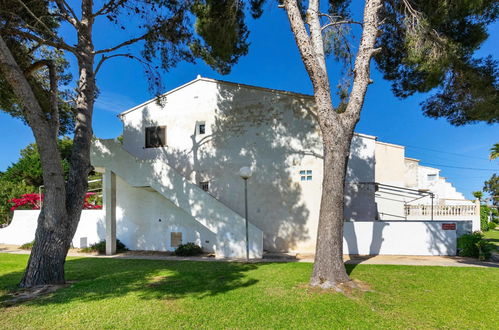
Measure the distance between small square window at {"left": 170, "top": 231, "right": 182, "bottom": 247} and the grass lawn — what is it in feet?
14.6

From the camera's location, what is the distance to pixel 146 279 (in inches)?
305

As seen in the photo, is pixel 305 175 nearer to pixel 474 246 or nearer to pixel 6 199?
pixel 474 246

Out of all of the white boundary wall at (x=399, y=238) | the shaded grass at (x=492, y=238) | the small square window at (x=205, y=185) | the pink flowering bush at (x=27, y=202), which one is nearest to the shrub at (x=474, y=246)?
the white boundary wall at (x=399, y=238)

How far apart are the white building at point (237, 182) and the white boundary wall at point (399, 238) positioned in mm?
37

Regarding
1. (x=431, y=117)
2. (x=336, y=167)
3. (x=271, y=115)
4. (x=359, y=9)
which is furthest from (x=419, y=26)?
(x=271, y=115)

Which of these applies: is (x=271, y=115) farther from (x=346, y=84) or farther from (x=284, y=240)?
(x=284, y=240)

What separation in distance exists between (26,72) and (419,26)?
11438 mm

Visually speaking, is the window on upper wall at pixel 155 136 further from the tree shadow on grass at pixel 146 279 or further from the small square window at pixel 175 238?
the tree shadow on grass at pixel 146 279

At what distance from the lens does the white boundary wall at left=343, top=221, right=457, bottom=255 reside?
36.0 ft

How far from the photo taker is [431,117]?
37.0 feet

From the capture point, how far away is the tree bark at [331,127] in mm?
6660

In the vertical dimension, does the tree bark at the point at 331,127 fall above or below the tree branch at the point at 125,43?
below

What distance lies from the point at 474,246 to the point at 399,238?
2383 millimetres

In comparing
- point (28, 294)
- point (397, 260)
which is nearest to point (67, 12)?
point (28, 294)
